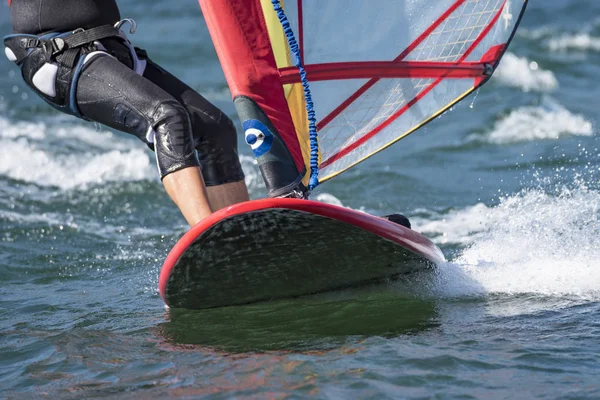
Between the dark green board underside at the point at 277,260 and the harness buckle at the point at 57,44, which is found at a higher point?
the harness buckle at the point at 57,44

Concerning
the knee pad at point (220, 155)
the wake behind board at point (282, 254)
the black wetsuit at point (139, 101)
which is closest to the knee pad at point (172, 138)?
the black wetsuit at point (139, 101)

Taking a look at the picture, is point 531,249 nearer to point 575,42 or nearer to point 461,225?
point 461,225

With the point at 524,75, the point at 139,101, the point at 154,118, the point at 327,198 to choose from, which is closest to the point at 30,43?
the point at 139,101

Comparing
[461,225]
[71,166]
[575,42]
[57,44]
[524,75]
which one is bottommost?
[461,225]

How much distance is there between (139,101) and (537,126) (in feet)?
20.4

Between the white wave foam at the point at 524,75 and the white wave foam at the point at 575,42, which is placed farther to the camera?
the white wave foam at the point at 575,42

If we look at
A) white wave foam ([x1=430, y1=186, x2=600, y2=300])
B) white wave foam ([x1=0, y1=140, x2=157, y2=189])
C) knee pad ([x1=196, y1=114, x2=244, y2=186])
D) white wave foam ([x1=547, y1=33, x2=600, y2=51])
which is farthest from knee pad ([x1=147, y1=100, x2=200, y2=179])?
white wave foam ([x1=547, y1=33, x2=600, y2=51])

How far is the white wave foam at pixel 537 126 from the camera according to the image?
881cm

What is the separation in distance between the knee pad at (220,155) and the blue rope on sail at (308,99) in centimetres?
35

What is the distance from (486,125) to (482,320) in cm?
573

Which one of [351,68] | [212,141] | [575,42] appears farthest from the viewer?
[575,42]

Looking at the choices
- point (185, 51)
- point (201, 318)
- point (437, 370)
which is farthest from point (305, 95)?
point (185, 51)

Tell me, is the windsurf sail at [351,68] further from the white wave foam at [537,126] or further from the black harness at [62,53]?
the white wave foam at [537,126]

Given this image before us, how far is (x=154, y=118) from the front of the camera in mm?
3717
